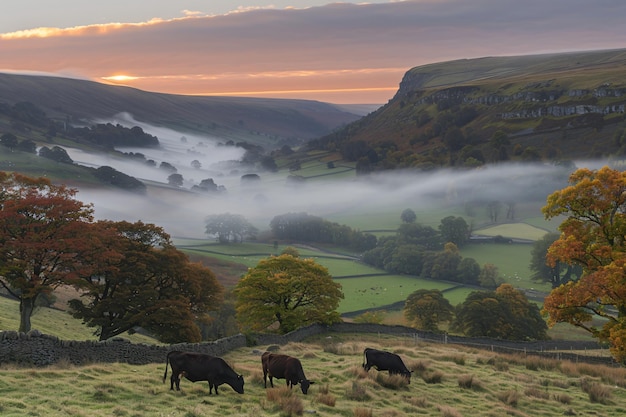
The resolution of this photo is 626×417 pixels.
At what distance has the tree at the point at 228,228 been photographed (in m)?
175

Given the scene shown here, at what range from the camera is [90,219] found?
44.8m

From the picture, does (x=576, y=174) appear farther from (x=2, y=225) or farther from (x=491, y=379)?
(x=2, y=225)

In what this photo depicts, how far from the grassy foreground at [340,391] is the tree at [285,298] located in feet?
70.3

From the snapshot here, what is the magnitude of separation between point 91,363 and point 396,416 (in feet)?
45.1

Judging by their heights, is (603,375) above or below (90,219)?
below

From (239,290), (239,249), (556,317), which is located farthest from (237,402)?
(239,249)

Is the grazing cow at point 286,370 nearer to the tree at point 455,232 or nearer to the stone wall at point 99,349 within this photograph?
the stone wall at point 99,349

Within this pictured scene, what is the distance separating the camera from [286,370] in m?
23.8

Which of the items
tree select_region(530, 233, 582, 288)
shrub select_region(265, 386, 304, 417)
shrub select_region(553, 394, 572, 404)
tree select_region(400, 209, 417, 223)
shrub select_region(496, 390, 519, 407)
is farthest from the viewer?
tree select_region(400, 209, 417, 223)

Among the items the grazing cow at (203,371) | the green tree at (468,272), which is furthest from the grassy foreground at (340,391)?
the green tree at (468,272)

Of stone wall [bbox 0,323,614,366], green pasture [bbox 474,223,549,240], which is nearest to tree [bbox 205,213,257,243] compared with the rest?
green pasture [bbox 474,223,549,240]

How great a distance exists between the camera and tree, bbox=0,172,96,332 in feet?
131

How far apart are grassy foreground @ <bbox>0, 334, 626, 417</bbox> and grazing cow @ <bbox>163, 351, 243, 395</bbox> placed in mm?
433

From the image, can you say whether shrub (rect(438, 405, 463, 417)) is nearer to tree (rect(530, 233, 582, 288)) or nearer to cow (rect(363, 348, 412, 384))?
cow (rect(363, 348, 412, 384))
